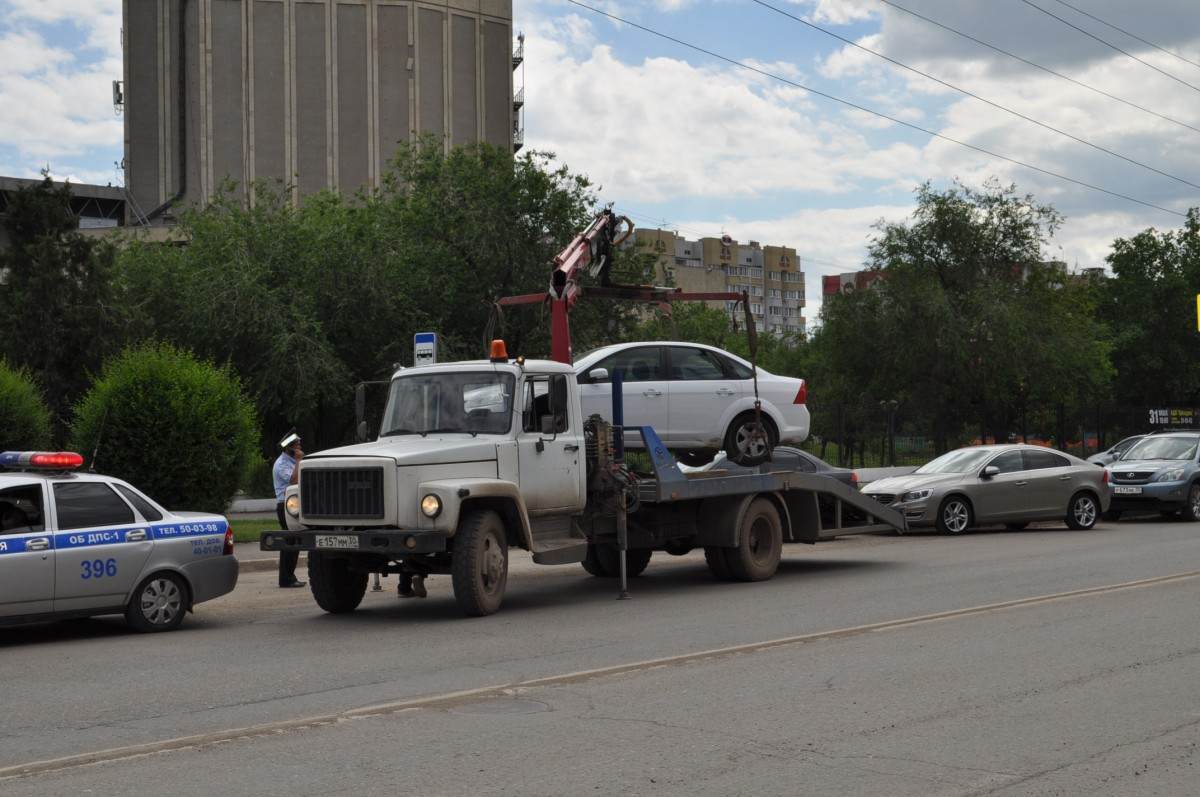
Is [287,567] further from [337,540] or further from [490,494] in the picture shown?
[490,494]

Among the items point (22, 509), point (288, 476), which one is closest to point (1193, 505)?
point (288, 476)

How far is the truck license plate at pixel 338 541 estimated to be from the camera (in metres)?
12.3

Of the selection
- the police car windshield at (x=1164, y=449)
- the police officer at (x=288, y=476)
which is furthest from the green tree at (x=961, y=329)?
the police officer at (x=288, y=476)

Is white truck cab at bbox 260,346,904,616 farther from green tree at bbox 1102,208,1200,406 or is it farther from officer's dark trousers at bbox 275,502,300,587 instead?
green tree at bbox 1102,208,1200,406

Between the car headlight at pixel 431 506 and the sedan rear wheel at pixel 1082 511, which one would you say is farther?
the sedan rear wheel at pixel 1082 511

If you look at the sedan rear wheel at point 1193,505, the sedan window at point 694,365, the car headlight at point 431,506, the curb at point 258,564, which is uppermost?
the sedan window at point 694,365

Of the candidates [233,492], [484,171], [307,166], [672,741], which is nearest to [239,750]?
[672,741]

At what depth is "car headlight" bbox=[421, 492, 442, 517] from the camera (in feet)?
40.3

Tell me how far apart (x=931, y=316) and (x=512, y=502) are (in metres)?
35.0

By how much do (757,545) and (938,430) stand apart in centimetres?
2652

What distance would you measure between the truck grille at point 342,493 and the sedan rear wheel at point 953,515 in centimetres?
1257

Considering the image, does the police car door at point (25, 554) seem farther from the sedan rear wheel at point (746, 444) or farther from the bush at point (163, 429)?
the bush at point (163, 429)

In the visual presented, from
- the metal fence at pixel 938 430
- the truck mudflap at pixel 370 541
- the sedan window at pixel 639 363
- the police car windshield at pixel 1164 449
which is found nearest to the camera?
the truck mudflap at pixel 370 541

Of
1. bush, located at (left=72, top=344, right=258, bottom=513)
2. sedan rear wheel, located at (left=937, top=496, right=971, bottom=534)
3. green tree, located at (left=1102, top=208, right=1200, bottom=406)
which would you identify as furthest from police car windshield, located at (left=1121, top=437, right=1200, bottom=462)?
green tree, located at (left=1102, top=208, right=1200, bottom=406)
